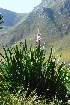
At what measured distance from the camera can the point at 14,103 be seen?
4.47 m

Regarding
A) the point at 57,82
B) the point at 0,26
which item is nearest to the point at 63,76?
the point at 57,82

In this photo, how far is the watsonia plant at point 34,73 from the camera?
626 cm

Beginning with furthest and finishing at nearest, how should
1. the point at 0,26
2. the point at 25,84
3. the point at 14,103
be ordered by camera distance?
the point at 25,84 < the point at 0,26 < the point at 14,103

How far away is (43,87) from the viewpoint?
20.5 ft

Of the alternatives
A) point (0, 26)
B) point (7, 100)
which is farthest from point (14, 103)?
point (0, 26)

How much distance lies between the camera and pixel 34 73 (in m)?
6.34

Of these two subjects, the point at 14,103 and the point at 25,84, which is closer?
the point at 14,103

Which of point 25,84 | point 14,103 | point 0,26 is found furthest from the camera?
point 25,84

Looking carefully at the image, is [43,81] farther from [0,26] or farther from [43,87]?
[0,26]

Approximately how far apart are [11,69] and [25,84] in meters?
0.46

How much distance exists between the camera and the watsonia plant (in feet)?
20.5

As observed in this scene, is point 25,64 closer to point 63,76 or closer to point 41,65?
point 41,65

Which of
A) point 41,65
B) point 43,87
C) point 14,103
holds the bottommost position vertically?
point 14,103

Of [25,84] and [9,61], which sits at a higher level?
[9,61]
